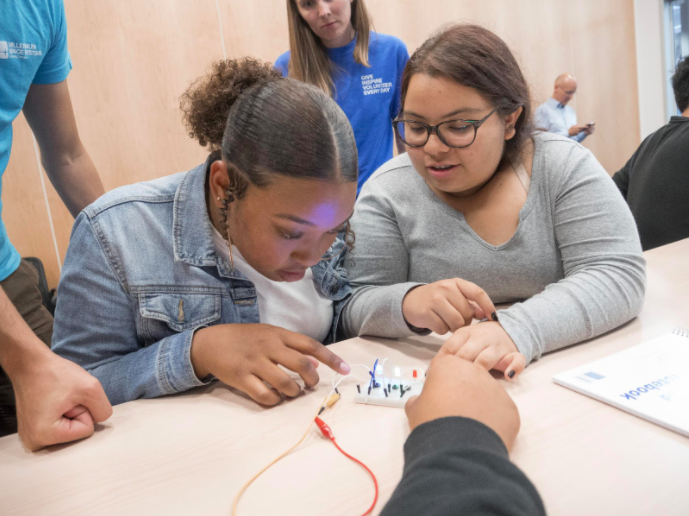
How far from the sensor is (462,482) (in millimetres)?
478

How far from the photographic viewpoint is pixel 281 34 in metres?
3.40

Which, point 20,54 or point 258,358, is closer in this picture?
point 258,358

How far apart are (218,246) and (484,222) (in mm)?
597

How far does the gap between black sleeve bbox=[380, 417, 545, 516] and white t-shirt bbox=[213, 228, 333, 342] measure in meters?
0.55

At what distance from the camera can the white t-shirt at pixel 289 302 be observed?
3.36ft

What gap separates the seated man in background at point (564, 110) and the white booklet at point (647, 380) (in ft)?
13.9

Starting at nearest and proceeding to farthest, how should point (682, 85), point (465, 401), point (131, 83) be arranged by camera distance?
point (465, 401) → point (682, 85) → point (131, 83)

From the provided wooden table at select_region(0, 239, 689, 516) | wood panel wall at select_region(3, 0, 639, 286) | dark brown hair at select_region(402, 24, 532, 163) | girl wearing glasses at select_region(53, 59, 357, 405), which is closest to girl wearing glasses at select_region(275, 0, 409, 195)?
wood panel wall at select_region(3, 0, 639, 286)

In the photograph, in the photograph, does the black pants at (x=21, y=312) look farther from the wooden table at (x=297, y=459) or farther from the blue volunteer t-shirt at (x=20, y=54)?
the wooden table at (x=297, y=459)

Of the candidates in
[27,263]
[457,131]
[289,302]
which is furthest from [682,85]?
[27,263]

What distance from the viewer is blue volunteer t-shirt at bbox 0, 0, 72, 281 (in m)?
1.10

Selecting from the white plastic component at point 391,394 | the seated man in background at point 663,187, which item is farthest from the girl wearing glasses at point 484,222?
the seated man in background at point 663,187

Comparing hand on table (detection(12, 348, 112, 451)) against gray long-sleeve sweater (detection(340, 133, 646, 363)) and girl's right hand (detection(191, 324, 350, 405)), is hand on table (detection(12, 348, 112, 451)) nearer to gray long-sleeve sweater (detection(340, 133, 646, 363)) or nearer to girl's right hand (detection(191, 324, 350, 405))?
girl's right hand (detection(191, 324, 350, 405))

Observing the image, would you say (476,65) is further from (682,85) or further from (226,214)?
(682,85)
